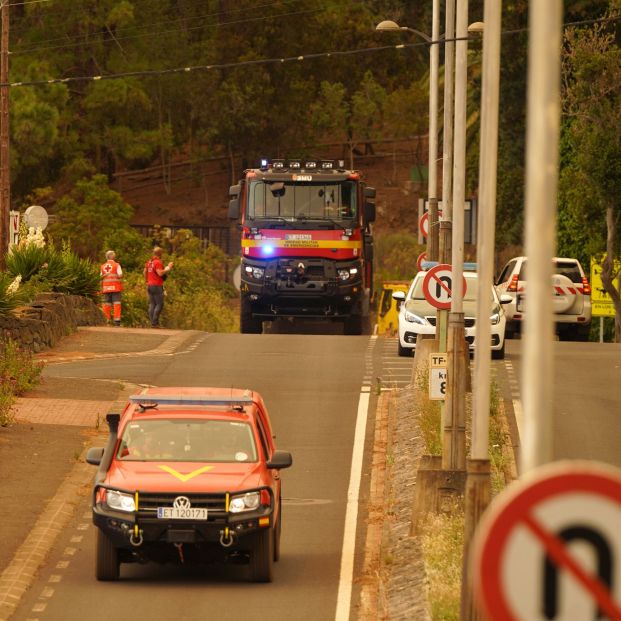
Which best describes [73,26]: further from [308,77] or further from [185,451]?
[185,451]

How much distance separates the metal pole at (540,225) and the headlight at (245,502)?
892 centimetres

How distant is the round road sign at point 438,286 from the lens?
22.6 meters

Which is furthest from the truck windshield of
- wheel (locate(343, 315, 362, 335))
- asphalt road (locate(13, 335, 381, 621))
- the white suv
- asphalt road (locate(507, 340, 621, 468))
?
asphalt road (locate(507, 340, 621, 468))

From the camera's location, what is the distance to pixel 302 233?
1478 inches

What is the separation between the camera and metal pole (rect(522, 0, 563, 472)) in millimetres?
6348

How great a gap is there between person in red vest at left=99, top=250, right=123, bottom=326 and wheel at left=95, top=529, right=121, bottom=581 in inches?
901

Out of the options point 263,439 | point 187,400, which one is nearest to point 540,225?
point 263,439

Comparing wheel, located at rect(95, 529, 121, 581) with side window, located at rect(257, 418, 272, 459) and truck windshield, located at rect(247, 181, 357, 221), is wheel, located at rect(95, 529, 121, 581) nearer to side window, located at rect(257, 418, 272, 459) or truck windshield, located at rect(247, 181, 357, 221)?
side window, located at rect(257, 418, 272, 459)

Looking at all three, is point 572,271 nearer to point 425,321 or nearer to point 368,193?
point 368,193

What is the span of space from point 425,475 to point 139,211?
69188mm

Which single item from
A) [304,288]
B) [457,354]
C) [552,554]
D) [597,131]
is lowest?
[304,288]

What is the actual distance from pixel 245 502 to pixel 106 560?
1.44m

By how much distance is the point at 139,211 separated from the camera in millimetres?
85625

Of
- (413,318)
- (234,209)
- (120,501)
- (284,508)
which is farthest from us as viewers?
(234,209)
